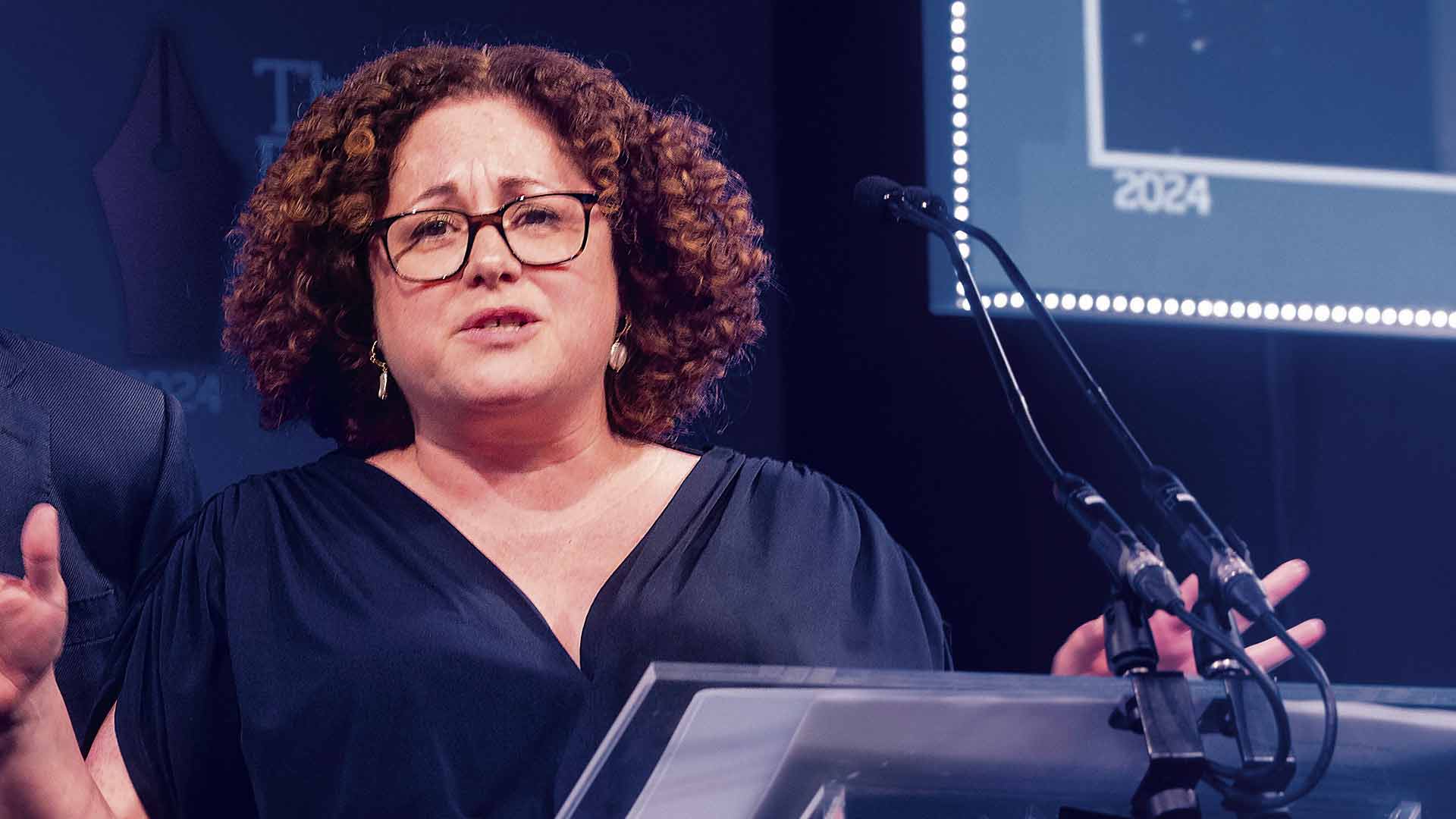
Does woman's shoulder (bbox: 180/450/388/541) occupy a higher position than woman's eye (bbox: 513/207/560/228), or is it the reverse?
woman's eye (bbox: 513/207/560/228)

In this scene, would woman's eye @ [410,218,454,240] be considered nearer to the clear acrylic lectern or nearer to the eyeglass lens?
the eyeglass lens

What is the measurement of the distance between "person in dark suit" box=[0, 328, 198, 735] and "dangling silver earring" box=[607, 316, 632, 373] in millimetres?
558

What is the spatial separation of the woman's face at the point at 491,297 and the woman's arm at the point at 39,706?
1.45 feet

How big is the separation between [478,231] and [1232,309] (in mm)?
1309

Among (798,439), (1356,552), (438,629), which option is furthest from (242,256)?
(1356,552)

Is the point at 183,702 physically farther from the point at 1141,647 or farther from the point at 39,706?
the point at 1141,647

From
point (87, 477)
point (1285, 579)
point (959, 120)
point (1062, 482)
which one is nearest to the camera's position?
point (1062, 482)

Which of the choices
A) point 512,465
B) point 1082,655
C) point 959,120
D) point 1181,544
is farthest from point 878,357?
point 1181,544

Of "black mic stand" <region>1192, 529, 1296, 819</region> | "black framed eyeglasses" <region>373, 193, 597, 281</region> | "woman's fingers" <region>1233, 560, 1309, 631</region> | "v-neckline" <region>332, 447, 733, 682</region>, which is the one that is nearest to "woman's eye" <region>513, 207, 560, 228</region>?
"black framed eyeglasses" <region>373, 193, 597, 281</region>

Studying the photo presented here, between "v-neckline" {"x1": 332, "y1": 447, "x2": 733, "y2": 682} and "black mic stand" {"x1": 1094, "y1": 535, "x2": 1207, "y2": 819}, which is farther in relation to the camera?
"v-neckline" {"x1": 332, "y1": 447, "x2": 733, "y2": 682}

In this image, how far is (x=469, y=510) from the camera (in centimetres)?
165

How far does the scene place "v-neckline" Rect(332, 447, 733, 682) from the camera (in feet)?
4.95

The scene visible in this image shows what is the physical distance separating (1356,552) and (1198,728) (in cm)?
185

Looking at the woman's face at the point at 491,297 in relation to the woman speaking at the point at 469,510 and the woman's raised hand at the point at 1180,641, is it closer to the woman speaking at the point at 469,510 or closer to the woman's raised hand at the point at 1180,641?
the woman speaking at the point at 469,510
